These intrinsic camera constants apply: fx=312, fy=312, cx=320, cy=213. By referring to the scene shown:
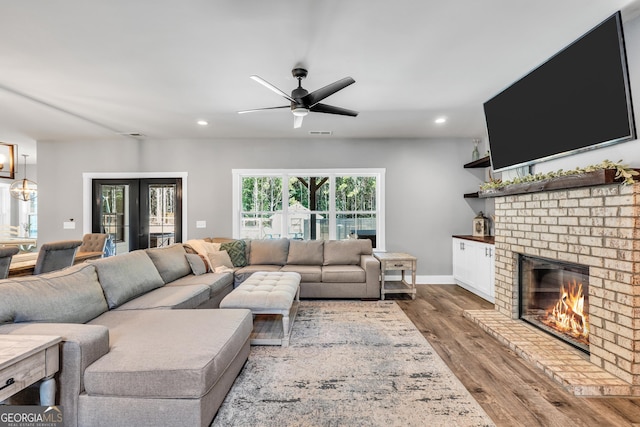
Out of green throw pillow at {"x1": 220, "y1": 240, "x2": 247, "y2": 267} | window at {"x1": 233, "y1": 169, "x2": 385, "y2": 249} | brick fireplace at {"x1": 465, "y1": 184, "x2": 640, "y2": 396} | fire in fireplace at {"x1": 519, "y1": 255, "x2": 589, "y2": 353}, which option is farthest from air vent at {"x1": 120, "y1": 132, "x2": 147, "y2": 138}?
fire in fireplace at {"x1": 519, "y1": 255, "x2": 589, "y2": 353}

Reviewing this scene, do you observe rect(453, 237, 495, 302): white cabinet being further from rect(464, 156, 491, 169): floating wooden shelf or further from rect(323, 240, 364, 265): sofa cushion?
rect(323, 240, 364, 265): sofa cushion

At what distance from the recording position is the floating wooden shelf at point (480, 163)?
191 inches

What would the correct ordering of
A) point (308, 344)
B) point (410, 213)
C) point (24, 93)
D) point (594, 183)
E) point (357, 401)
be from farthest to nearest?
point (410, 213) < point (24, 93) < point (308, 344) < point (594, 183) < point (357, 401)

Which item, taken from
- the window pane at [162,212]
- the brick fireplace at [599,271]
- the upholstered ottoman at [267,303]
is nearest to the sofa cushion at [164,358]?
the upholstered ottoman at [267,303]

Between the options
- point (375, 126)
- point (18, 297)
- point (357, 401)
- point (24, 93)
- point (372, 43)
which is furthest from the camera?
point (375, 126)

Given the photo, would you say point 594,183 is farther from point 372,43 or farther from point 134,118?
point 134,118

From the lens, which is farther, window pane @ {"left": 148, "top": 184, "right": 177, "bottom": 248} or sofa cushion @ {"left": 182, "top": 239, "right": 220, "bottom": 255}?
window pane @ {"left": 148, "top": 184, "right": 177, "bottom": 248}

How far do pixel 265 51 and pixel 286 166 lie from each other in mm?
3095

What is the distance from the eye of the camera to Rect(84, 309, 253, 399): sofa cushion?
1609 mm

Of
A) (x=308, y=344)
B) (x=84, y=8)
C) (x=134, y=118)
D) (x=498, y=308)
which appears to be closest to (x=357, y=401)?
(x=308, y=344)

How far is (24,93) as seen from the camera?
3521 millimetres

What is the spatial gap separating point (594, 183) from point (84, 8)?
373 cm

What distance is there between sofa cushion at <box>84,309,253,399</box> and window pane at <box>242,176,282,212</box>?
362cm

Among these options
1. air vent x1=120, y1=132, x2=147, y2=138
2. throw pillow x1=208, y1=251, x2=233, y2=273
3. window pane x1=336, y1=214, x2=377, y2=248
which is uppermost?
air vent x1=120, y1=132, x2=147, y2=138
